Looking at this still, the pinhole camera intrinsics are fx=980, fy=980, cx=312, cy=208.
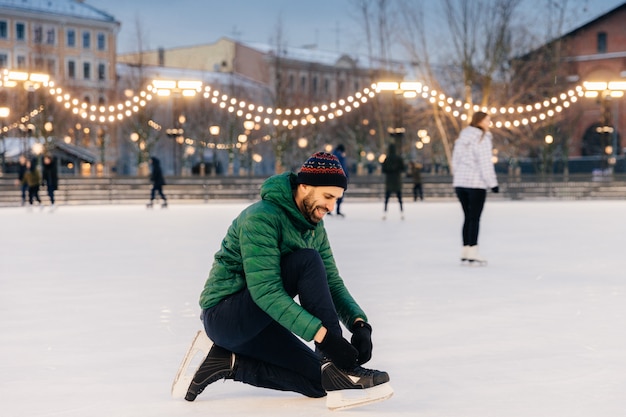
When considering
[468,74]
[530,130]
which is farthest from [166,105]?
[468,74]

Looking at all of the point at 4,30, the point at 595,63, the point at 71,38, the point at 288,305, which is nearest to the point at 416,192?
the point at 595,63

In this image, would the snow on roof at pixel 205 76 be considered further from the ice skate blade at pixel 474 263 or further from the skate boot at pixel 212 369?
the skate boot at pixel 212 369

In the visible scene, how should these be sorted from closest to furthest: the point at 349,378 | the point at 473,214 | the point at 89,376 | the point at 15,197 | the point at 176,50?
the point at 349,378 → the point at 89,376 → the point at 473,214 → the point at 15,197 → the point at 176,50

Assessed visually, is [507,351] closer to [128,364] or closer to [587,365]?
[587,365]

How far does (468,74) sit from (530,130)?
312 inches

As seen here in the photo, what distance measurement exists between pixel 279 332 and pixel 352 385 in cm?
37

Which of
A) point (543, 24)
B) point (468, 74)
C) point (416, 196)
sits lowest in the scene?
point (416, 196)

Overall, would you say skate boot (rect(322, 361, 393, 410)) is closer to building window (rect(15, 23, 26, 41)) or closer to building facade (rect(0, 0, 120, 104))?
building facade (rect(0, 0, 120, 104))

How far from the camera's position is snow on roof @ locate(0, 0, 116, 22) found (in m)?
66.1

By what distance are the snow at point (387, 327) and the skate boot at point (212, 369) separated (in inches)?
2.7

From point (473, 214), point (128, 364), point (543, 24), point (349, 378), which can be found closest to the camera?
point (349, 378)

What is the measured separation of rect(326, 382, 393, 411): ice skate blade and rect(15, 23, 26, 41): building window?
67638 millimetres

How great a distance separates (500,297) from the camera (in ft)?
22.7

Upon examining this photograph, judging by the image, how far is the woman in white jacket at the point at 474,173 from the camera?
925 cm
